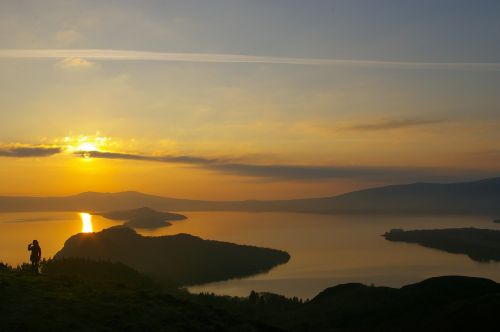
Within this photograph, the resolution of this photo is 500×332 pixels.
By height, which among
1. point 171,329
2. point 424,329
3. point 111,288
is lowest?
point 424,329

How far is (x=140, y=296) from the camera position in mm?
34500

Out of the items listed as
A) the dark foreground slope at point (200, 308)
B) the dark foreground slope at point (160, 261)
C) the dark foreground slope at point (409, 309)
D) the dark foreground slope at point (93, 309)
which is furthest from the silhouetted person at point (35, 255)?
the dark foreground slope at point (160, 261)

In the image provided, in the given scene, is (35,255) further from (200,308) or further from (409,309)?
(409,309)

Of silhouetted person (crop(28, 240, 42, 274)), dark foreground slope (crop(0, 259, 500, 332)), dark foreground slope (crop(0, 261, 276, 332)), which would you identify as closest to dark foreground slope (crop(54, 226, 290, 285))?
dark foreground slope (crop(0, 259, 500, 332))

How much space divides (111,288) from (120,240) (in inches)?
6677

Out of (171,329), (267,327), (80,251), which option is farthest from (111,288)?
(80,251)

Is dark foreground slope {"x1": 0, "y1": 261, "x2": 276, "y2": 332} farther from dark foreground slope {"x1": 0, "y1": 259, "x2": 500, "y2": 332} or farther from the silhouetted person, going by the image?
the silhouetted person

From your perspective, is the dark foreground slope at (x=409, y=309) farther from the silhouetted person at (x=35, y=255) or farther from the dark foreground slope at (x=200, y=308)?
the silhouetted person at (x=35, y=255)

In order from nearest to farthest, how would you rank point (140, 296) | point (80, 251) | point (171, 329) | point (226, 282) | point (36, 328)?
point (36, 328) → point (171, 329) → point (140, 296) → point (226, 282) → point (80, 251)

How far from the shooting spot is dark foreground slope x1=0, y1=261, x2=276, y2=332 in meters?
26.7

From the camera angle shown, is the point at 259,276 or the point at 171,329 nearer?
the point at 171,329

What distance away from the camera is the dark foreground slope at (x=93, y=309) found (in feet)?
87.6

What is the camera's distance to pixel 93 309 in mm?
29750

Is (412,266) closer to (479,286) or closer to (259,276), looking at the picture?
(259,276)
